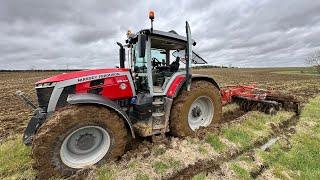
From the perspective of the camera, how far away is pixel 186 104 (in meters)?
5.73

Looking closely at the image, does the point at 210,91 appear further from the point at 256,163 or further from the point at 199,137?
the point at 256,163

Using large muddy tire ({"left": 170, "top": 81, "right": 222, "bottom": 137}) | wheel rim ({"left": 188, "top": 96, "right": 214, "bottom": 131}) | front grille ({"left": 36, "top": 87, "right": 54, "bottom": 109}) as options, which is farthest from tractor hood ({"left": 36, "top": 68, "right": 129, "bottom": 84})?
wheel rim ({"left": 188, "top": 96, "right": 214, "bottom": 131})

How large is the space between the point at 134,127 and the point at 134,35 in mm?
2027

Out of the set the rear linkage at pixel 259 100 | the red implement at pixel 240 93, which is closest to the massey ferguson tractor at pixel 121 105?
the red implement at pixel 240 93

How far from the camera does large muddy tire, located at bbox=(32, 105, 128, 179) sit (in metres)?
3.97

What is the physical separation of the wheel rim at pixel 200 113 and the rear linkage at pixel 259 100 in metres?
2.06

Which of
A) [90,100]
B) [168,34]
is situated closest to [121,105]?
[90,100]

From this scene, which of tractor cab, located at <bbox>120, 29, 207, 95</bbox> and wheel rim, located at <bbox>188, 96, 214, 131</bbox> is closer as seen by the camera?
tractor cab, located at <bbox>120, 29, 207, 95</bbox>

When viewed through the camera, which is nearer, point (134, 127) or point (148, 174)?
point (148, 174)

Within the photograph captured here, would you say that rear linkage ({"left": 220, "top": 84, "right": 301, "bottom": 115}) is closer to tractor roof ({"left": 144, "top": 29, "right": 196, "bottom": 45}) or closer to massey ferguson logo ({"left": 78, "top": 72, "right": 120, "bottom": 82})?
tractor roof ({"left": 144, "top": 29, "right": 196, "bottom": 45})

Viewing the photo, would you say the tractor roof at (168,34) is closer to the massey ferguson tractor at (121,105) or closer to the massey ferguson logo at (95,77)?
the massey ferguson tractor at (121,105)

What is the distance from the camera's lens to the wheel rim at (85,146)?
14.1 ft

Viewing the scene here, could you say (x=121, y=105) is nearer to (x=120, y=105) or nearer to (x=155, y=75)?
(x=120, y=105)

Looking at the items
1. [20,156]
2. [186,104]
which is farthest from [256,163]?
[20,156]
